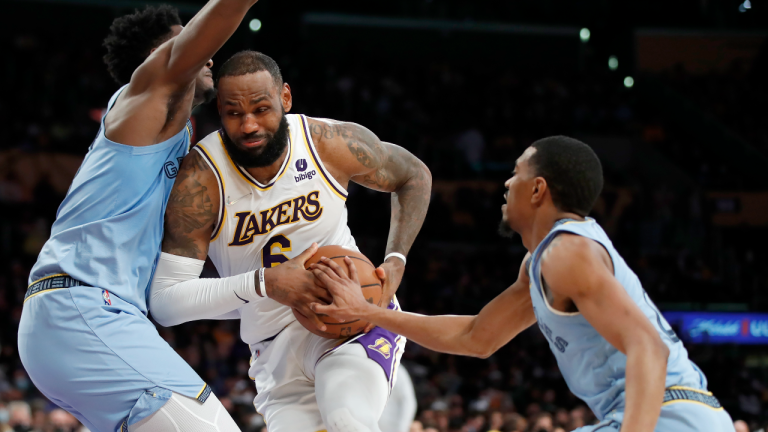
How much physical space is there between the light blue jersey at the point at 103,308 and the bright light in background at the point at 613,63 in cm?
1722

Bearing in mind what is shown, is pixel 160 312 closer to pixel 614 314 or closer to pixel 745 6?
pixel 614 314

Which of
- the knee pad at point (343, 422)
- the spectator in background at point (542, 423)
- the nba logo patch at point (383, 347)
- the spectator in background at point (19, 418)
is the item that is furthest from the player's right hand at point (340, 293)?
the spectator in background at point (542, 423)

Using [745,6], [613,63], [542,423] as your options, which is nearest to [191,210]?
[542,423]

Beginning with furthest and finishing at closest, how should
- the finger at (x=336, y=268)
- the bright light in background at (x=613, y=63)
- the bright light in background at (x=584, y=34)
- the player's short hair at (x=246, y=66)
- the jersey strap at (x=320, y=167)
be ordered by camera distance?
the bright light in background at (x=613, y=63) → the bright light in background at (x=584, y=34) → the jersey strap at (x=320, y=167) → the player's short hair at (x=246, y=66) → the finger at (x=336, y=268)

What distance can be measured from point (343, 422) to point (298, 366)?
0.62 m

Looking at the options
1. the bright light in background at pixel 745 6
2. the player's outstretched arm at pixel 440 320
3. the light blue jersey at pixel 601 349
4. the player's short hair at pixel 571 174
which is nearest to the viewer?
the light blue jersey at pixel 601 349

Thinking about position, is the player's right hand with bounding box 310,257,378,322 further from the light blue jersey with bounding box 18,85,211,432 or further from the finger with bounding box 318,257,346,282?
the light blue jersey with bounding box 18,85,211,432

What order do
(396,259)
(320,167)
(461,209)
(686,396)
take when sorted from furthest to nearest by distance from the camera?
(461,209), (396,259), (320,167), (686,396)

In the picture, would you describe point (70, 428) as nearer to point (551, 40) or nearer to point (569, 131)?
point (569, 131)

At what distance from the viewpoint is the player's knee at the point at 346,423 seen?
3.12 metres

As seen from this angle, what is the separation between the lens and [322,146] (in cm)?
383

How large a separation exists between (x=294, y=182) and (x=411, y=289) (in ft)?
29.4

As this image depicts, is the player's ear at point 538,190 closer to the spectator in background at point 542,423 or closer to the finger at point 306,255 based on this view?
the finger at point 306,255

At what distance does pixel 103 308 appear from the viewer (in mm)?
3061
